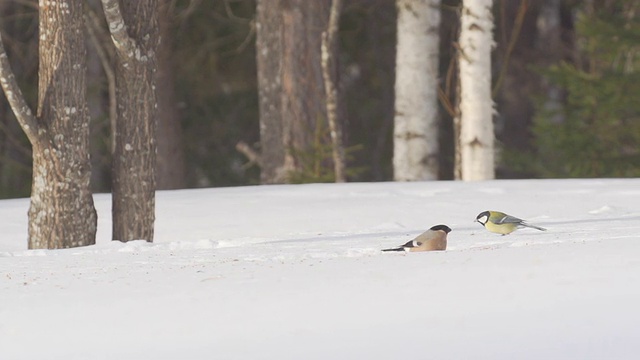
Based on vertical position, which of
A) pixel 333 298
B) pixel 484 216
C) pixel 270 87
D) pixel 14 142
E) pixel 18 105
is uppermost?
pixel 270 87

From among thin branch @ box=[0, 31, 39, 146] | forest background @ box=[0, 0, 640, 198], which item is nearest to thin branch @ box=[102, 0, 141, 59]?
thin branch @ box=[0, 31, 39, 146]

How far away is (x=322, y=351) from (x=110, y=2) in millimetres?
4388

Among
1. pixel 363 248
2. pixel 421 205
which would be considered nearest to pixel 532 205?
pixel 421 205

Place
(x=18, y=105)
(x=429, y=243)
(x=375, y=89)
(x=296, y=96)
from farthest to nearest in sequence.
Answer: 1. (x=375, y=89)
2. (x=296, y=96)
3. (x=18, y=105)
4. (x=429, y=243)

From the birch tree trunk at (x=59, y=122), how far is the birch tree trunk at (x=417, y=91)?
21.9 ft

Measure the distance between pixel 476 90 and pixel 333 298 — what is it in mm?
8564

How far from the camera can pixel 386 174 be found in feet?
80.6

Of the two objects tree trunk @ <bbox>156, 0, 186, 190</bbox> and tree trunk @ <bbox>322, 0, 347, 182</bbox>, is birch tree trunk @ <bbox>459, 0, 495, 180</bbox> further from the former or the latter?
tree trunk @ <bbox>156, 0, 186, 190</bbox>

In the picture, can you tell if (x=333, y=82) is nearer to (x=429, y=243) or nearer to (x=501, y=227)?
(x=501, y=227)

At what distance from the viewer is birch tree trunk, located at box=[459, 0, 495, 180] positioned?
14.4m

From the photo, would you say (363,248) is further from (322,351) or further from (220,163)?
(220,163)

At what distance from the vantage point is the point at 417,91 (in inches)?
612

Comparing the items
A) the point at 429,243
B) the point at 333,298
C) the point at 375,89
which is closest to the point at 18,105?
the point at 429,243

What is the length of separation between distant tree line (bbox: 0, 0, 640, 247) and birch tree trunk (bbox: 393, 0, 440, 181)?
0.6 inches
